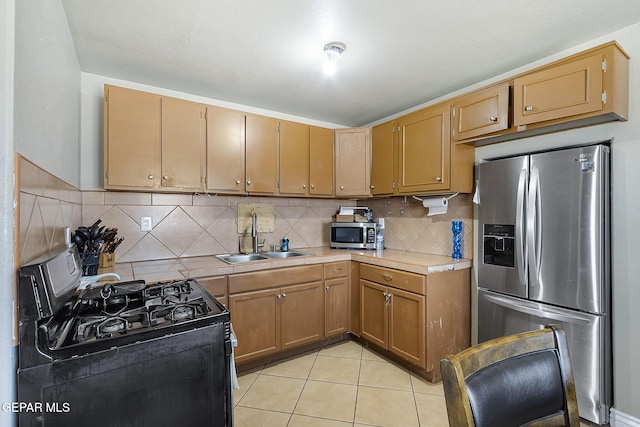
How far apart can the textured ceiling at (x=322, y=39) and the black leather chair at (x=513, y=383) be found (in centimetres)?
162

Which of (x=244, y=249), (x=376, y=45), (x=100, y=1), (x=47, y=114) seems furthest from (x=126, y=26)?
(x=244, y=249)

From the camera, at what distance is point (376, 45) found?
1.92m

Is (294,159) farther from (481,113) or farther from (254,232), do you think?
(481,113)

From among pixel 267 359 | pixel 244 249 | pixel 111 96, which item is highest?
pixel 111 96

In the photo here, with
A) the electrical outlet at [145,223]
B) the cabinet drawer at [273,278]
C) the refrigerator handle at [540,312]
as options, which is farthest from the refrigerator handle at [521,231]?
Result: the electrical outlet at [145,223]

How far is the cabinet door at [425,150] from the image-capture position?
95.7 inches

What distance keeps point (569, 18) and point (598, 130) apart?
68cm

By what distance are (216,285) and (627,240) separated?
2623 mm

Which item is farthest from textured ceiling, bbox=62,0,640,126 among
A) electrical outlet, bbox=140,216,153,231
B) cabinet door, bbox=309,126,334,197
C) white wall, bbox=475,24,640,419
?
electrical outlet, bbox=140,216,153,231

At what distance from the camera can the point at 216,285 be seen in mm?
2217

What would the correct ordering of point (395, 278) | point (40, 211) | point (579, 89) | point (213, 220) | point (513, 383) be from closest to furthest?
point (513, 383) < point (40, 211) < point (579, 89) < point (395, 278) < point (213, 220)

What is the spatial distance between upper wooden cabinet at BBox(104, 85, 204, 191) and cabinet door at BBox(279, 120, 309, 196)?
0.74 m

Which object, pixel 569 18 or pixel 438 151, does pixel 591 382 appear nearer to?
pixel 438 151

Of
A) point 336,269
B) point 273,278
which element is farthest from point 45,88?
point 336,269
